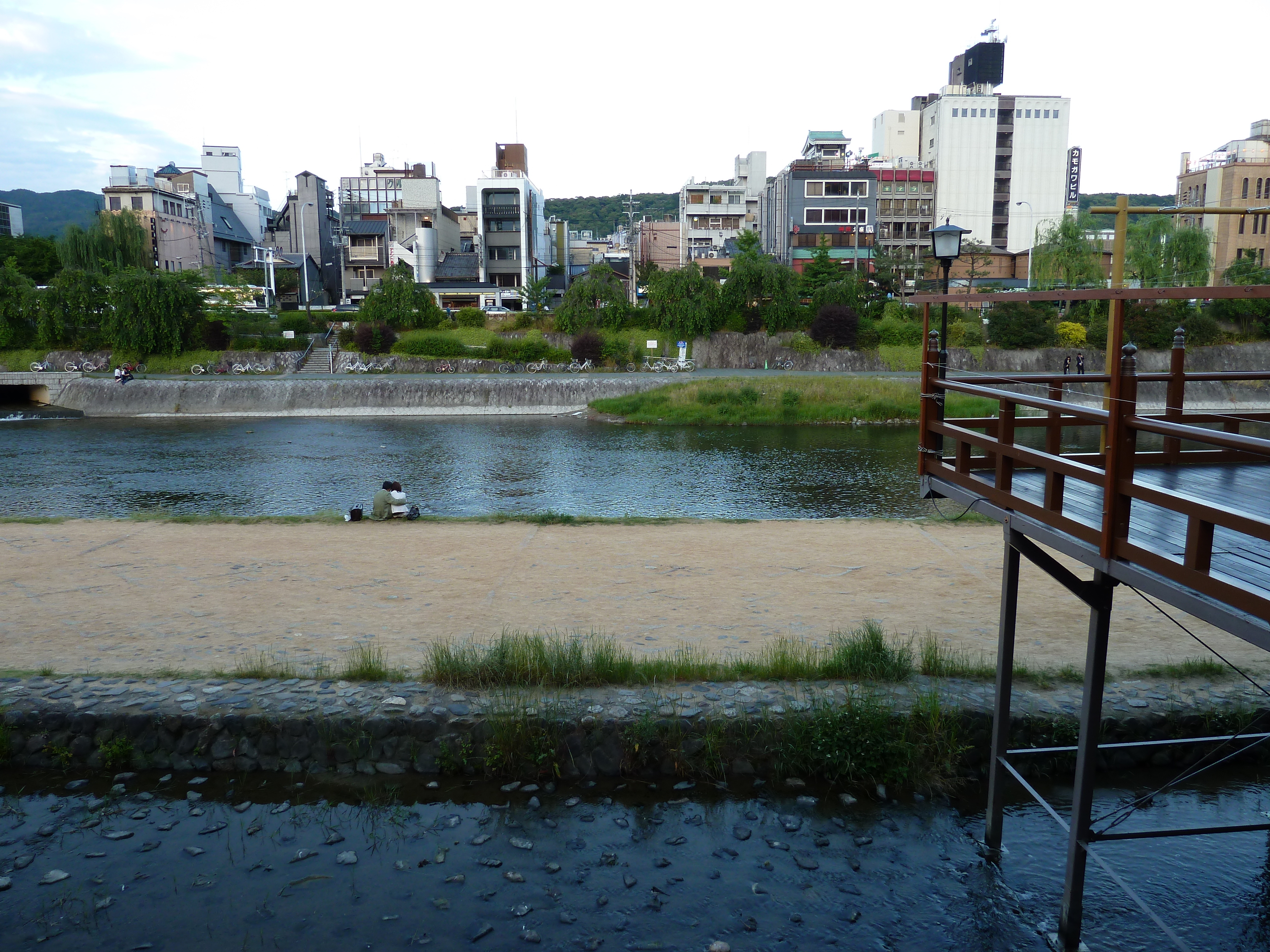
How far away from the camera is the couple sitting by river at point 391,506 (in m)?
17.0

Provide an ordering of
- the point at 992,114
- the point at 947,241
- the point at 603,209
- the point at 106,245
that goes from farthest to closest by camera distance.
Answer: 1. the point at 603,209
2. the point at 992,114
3. the point at 106,245
4. the point at 947,241

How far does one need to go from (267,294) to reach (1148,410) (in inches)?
2217

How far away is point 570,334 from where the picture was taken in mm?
53844

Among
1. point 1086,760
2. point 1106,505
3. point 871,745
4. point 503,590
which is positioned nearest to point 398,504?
point 503,590

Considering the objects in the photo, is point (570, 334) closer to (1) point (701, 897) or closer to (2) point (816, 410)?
(2) point (816, 410)

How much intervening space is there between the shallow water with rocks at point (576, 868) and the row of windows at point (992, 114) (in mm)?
74506

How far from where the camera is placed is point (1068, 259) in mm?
52406

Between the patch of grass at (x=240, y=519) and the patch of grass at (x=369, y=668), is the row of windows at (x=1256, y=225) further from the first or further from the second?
the patch of grass at (x=369, y=668)

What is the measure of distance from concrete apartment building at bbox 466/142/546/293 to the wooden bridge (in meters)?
62.3

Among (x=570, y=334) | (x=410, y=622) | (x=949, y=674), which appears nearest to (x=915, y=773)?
(x=949, y=674)

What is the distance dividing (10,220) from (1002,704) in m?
130

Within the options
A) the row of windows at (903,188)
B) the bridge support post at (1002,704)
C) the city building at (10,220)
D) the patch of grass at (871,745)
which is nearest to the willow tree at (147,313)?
the row of windows at (903,188)

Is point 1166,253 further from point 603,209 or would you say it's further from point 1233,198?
point 603,209

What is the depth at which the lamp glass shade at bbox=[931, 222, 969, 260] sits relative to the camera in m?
14.0
